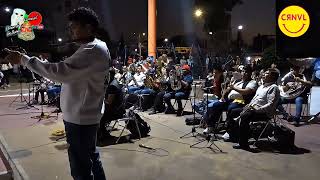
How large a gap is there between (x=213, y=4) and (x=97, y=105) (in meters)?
26.8

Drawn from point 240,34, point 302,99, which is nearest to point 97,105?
point 302,99

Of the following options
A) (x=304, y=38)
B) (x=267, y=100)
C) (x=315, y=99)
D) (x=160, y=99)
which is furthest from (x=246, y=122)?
(x=304, y=38)

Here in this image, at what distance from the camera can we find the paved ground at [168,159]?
3.99 meters

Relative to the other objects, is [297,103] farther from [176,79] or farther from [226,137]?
[176,79]

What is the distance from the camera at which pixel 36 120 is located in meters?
7.45

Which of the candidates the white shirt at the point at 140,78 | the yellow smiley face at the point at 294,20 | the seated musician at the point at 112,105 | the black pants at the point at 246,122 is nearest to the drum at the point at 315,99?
the yellow smiley face at the point at 294,20

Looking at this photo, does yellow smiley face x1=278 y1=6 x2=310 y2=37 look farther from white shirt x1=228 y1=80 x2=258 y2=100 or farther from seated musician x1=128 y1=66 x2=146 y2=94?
seated musician x1=128 y1=66 x2=146 y2=94

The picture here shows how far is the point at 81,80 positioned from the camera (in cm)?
231

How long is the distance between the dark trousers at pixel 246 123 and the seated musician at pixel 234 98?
0.58 meters

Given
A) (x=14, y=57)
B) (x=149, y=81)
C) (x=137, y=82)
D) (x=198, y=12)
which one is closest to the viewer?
(x=14, y=57)

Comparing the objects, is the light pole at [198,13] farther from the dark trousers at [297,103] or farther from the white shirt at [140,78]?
the dark trousers at [297,103]

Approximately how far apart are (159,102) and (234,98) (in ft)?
9.59

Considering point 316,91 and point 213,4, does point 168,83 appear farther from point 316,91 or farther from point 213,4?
point 213,4

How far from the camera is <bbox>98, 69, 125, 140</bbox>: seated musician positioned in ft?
17.8
